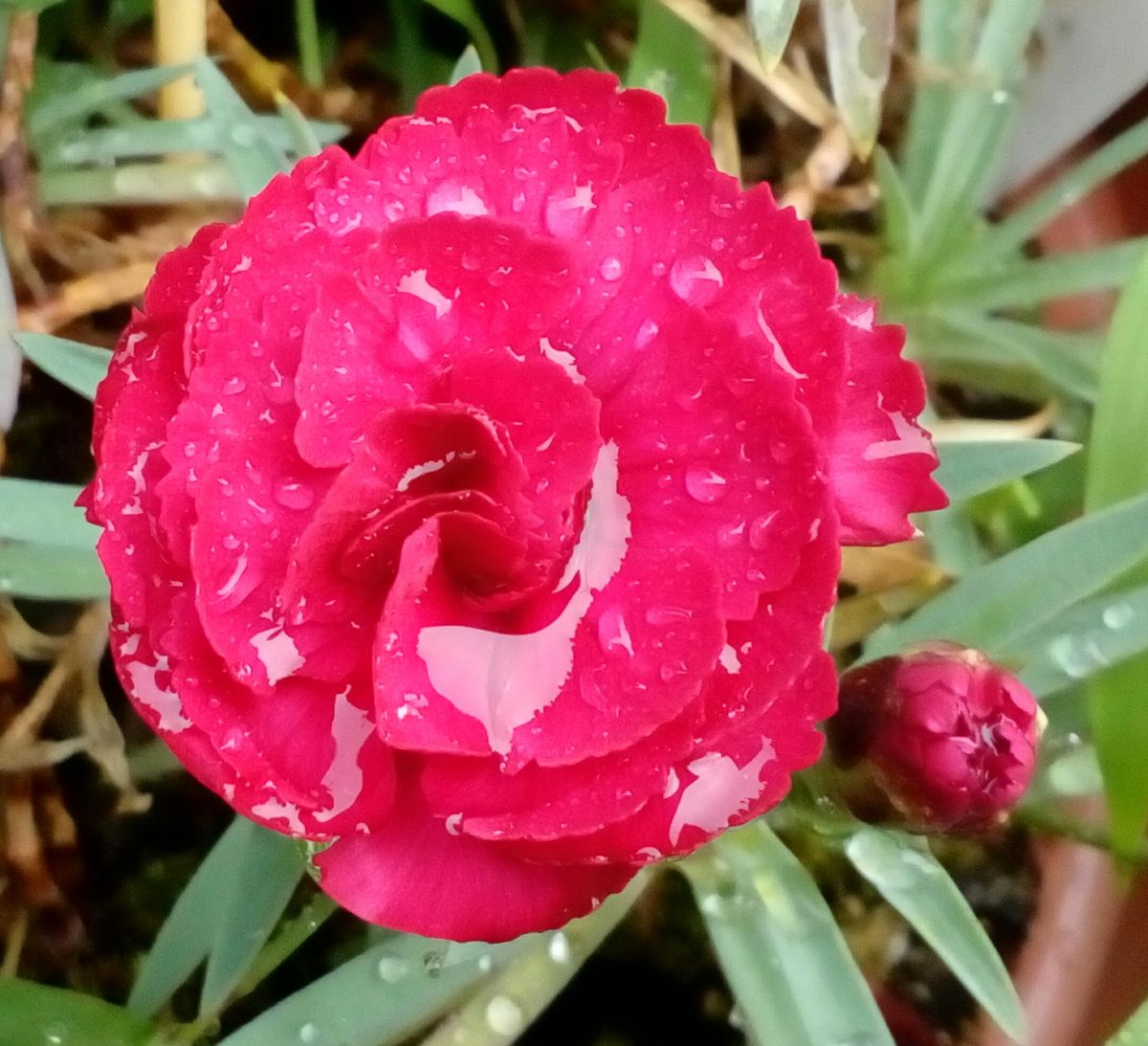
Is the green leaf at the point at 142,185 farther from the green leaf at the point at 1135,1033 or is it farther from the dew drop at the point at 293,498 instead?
the green leaf at the point at 1135,1033

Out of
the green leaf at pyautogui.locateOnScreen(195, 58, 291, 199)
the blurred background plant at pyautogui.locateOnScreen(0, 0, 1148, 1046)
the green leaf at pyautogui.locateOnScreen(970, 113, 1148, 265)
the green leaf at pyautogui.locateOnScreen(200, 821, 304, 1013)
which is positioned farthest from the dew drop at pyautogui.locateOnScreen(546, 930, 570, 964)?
the green leaf at pyautogui.locateOnScreen(970, 113, 1148, 265)

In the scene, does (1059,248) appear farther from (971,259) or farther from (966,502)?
(966,502)

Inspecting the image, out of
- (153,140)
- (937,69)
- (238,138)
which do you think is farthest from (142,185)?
(937,69)

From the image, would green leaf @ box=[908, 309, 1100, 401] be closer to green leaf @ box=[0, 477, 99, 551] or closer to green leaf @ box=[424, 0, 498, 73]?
green leaf @ box=[424, 0, 498, 73]

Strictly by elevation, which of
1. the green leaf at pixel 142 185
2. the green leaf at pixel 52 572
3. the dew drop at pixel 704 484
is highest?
the dew drop at pixel 704 484

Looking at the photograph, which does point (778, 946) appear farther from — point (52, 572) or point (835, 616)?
point (52, 572)

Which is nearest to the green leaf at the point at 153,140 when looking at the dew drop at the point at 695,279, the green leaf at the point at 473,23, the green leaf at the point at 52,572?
the green leaf at the point at 473,23
